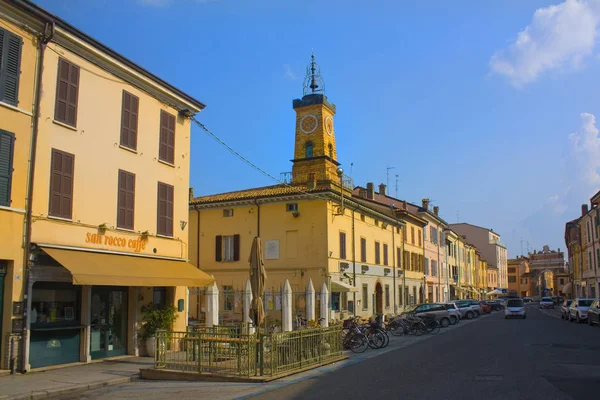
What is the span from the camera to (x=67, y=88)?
15.0 metres

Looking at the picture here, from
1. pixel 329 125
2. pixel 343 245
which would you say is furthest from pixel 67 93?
pixel 329 125

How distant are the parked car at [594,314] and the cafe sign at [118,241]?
25813mm

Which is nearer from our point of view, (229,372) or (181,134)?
(229,372)

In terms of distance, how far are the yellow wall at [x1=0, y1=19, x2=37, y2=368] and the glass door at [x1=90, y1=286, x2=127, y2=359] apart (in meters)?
3.04

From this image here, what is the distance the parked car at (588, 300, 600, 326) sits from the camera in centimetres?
3056

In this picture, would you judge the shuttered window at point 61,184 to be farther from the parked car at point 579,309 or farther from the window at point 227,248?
the parked car at point 579,309

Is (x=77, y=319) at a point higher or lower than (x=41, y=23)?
lower

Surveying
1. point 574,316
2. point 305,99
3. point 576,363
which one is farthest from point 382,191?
point 576,363

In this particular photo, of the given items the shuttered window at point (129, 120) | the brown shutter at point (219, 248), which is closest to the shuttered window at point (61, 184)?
the shuttered window at point (129, 120)

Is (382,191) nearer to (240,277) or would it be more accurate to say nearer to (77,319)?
(240,277)

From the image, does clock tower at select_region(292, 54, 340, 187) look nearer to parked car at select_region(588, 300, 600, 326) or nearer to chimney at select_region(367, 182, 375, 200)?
chimney at select_region(367, 182, 375, 200)

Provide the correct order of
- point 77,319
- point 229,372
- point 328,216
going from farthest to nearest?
1. point 328,216
2. point 77,319
3. point 229,372

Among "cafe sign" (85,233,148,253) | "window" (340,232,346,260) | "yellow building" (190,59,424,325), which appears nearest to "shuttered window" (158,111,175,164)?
"cafe sign" (85,233,148,253)

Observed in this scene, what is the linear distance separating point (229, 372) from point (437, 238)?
46.8 m
